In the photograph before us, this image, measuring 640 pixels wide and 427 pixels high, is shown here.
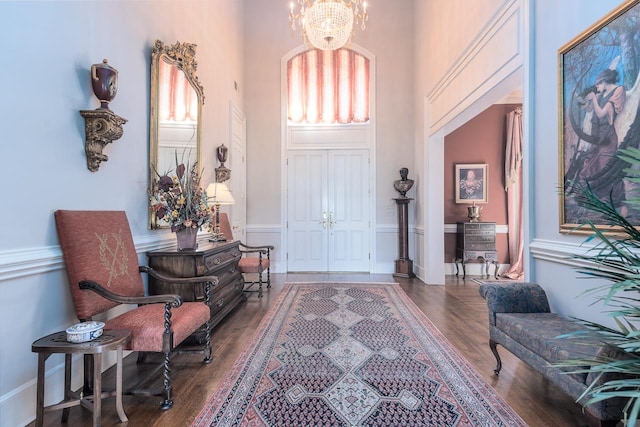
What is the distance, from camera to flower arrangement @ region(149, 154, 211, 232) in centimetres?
285

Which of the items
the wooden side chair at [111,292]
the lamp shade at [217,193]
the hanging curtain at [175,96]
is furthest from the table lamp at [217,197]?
the wooden side chair at [111,292]

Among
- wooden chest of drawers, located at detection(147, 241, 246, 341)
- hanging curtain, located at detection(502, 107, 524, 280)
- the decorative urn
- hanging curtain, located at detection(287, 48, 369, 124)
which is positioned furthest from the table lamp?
hanging curtain, located at detection(502, 107, 524, 280)

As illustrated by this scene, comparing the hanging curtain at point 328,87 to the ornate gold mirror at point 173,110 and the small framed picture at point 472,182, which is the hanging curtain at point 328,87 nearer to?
the small framed picture at point 472,182

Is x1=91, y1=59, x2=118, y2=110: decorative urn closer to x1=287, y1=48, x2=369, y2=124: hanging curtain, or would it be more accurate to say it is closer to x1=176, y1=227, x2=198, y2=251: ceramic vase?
x1=176, y1=227, x2=198, y2=251: ceramic vase

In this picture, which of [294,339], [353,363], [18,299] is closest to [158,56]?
[18,299]

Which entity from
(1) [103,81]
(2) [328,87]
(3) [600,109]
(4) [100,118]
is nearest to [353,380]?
(3) [600,109]

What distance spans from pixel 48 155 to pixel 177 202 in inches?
42.4

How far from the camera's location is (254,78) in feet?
20.7

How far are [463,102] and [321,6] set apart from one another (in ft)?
6.89

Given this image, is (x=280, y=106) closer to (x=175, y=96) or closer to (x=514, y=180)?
(x=175, y=96)

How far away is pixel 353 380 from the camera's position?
2.19 meters

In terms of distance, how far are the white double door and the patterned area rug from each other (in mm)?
2726

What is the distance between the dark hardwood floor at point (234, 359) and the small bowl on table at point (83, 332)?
0.56 m

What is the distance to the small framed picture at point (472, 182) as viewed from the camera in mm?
6000
